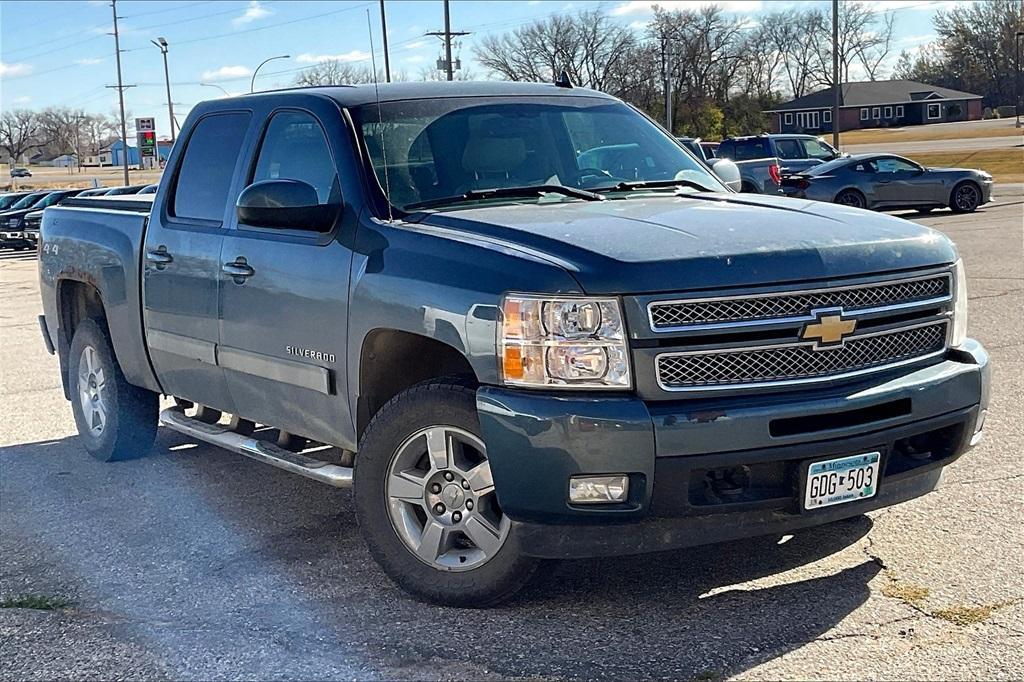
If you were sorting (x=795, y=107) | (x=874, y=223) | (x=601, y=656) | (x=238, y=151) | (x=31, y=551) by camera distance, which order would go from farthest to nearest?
1. (x=795, y=107)
2. (x=238, y=151)
3. (x=31, y=551)
4. (x=874, y=223)
5. (x=601, y=656)

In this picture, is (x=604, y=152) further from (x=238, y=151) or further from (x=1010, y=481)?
(x=1010, y=481)

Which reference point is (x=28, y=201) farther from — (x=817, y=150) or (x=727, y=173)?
(x=727, y=173)

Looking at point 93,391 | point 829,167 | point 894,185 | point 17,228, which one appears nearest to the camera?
point 93,391

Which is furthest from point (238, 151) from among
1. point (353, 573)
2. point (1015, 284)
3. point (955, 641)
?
point (1015, 284)

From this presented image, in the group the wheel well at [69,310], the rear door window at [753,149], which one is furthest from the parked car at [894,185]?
the wheel well at [69,310]

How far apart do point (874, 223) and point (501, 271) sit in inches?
59.4

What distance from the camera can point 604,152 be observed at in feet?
18.6

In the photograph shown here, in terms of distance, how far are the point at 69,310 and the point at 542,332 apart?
15.1ft

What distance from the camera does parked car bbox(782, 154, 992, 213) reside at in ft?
81.4

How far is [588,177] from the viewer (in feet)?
17.9

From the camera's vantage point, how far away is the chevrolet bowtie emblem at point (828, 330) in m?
4.07

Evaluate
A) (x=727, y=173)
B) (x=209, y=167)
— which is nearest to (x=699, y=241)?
(x=727, y=173)

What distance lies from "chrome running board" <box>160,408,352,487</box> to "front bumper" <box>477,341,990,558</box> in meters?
1.12

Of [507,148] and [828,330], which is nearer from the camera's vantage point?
[828,330]
